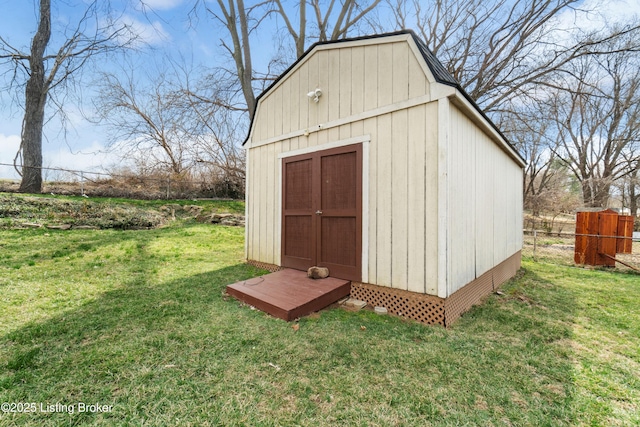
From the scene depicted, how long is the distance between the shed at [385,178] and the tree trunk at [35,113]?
1051cm

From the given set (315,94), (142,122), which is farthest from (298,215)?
(142,122)

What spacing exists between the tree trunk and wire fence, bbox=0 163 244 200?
38 cm

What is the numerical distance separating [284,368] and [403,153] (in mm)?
2523

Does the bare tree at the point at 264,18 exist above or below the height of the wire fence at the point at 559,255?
above

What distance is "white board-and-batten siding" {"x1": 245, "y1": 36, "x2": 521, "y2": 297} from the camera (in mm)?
2846

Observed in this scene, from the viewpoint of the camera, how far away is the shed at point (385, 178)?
2.88 m

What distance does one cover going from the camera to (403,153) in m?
3.10

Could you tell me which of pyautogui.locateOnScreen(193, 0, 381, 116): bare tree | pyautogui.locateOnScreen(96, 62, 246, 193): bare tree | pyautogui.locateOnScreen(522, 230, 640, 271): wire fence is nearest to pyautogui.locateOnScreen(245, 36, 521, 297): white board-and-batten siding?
pyautogui.locateOnScreen(522, 230, 640, 271): wire fence

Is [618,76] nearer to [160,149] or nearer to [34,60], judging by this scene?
[160,149]

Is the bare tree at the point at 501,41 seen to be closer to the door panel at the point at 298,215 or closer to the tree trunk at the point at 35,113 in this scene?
the door panel at the point at 298,215

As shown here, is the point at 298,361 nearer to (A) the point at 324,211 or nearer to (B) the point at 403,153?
(A) the point at 324,211

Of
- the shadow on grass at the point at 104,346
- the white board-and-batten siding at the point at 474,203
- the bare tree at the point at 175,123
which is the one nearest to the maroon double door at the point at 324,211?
the white board-and-batten siding at the point at 474,203

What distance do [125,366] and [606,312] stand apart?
17.2ft

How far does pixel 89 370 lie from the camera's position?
1854 mm
